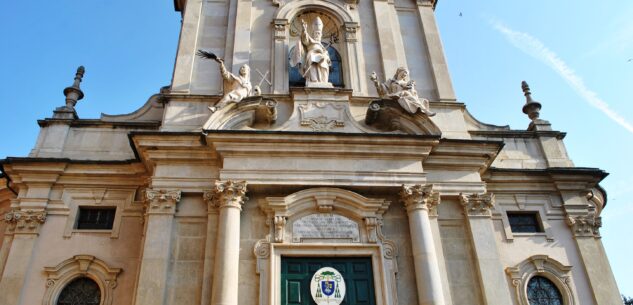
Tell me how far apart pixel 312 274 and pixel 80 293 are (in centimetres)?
583

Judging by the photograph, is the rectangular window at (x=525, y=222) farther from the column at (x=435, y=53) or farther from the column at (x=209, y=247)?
the column at (x=209, y=247)

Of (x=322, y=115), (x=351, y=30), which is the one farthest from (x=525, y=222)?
(x=351, y=30)

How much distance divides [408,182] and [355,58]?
17.6ft

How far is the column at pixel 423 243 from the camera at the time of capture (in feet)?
35.8

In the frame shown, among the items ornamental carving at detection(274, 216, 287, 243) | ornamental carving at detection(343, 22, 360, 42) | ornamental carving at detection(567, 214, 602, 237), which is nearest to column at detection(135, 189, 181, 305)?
ornamental carving at detection(274, 216, 287, 243)

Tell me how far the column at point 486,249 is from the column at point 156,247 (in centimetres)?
712

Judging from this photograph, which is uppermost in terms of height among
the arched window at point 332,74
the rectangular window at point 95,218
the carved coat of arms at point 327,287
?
the arched window at point 332,74

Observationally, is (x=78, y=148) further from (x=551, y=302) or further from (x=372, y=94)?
(x=551, y=302)

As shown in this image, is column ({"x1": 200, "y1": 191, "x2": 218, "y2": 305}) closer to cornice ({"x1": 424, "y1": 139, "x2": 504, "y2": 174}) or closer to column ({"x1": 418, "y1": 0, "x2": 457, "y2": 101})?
cornice ({"x1": 424, "y1": 139, "x2": 504, "y2": 174})

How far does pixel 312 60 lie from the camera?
14586mm

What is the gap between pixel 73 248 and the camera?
12.8 m

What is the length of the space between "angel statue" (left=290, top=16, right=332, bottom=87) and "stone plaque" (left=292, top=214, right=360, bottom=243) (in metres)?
4.07

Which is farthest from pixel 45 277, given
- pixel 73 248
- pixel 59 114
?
pixel 59 114

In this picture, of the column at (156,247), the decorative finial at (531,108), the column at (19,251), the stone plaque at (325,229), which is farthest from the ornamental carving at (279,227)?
the decorative finial at (531,108)
